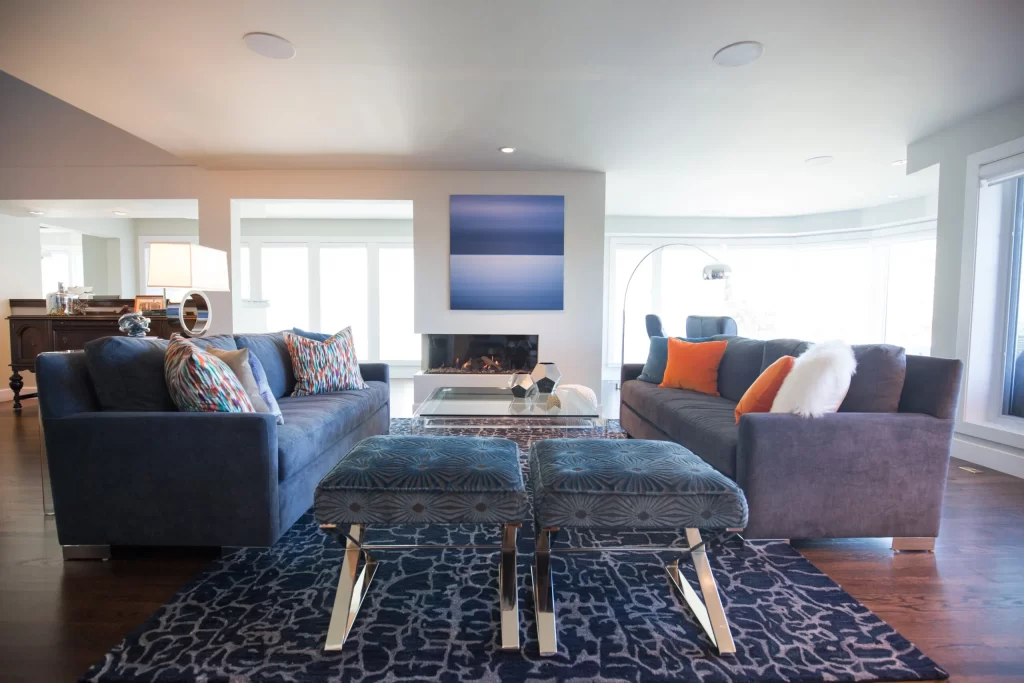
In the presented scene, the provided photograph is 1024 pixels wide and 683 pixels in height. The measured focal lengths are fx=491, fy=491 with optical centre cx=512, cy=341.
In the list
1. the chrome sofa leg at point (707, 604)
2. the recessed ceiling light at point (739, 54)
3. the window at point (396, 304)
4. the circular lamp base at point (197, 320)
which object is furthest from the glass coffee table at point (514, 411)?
the window at point (396, 304)

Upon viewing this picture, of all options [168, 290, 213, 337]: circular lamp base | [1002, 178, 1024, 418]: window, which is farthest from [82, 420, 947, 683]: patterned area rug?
[1002, 178, 1024, 418]: window

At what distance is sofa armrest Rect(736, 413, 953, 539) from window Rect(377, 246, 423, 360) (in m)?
6.25

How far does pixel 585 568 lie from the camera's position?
196 cm

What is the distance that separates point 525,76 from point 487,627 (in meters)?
2.90

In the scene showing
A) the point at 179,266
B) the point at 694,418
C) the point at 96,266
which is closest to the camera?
the point at 694,418

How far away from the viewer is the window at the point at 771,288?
6.93m

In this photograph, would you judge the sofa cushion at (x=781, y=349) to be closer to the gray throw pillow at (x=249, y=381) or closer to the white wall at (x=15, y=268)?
the gray throw pillow at (x=249, y=381)

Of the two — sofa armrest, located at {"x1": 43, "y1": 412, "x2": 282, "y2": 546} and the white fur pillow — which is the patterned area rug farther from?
the white fur pillow

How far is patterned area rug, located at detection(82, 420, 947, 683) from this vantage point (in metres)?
1.39

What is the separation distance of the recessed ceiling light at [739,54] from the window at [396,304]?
560cm

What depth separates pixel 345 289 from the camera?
25.5 ft

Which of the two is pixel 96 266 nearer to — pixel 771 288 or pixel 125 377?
pixel 125 377

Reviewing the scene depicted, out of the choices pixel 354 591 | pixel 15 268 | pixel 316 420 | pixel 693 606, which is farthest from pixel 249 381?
pixel 15 268

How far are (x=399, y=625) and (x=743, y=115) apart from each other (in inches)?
148
